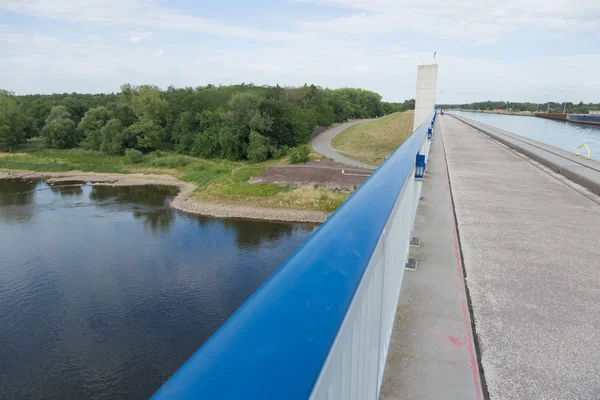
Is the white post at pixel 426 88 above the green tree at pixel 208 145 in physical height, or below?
above

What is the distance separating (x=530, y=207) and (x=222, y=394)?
693cm

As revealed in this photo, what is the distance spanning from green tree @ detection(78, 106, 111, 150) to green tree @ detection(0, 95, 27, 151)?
1007 centimetres

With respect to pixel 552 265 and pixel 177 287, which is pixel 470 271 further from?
pixel 177 287

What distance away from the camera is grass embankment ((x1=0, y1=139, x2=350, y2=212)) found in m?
34.5

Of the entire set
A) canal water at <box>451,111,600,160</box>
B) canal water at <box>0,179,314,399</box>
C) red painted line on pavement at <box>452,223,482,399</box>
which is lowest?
canal water at <box>0,179,314,399</box>

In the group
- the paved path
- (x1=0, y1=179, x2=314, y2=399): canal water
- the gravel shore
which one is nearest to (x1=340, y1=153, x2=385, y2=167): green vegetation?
the paved path

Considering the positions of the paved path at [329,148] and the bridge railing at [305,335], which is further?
the paved path at [329,148]

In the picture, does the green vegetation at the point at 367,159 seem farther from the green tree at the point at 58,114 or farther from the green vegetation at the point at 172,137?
the green tree at the point at 58,114

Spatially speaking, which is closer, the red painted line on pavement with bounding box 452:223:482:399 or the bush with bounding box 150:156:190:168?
the red painted line on pavement with bounding box 452:223:482:399

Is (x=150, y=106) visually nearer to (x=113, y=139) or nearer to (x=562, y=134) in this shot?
(x=113, y=139)

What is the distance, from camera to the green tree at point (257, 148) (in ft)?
167

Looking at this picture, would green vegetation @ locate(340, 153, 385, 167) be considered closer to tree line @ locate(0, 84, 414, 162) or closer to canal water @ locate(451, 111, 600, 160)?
tree line @ locate(0, 84, 414, 162)

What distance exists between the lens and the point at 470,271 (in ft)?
13.0

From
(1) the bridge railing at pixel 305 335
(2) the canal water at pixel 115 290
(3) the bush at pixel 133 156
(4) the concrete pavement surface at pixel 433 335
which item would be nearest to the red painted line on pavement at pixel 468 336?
(4) the concrete pavement surface at pixel 433 335
